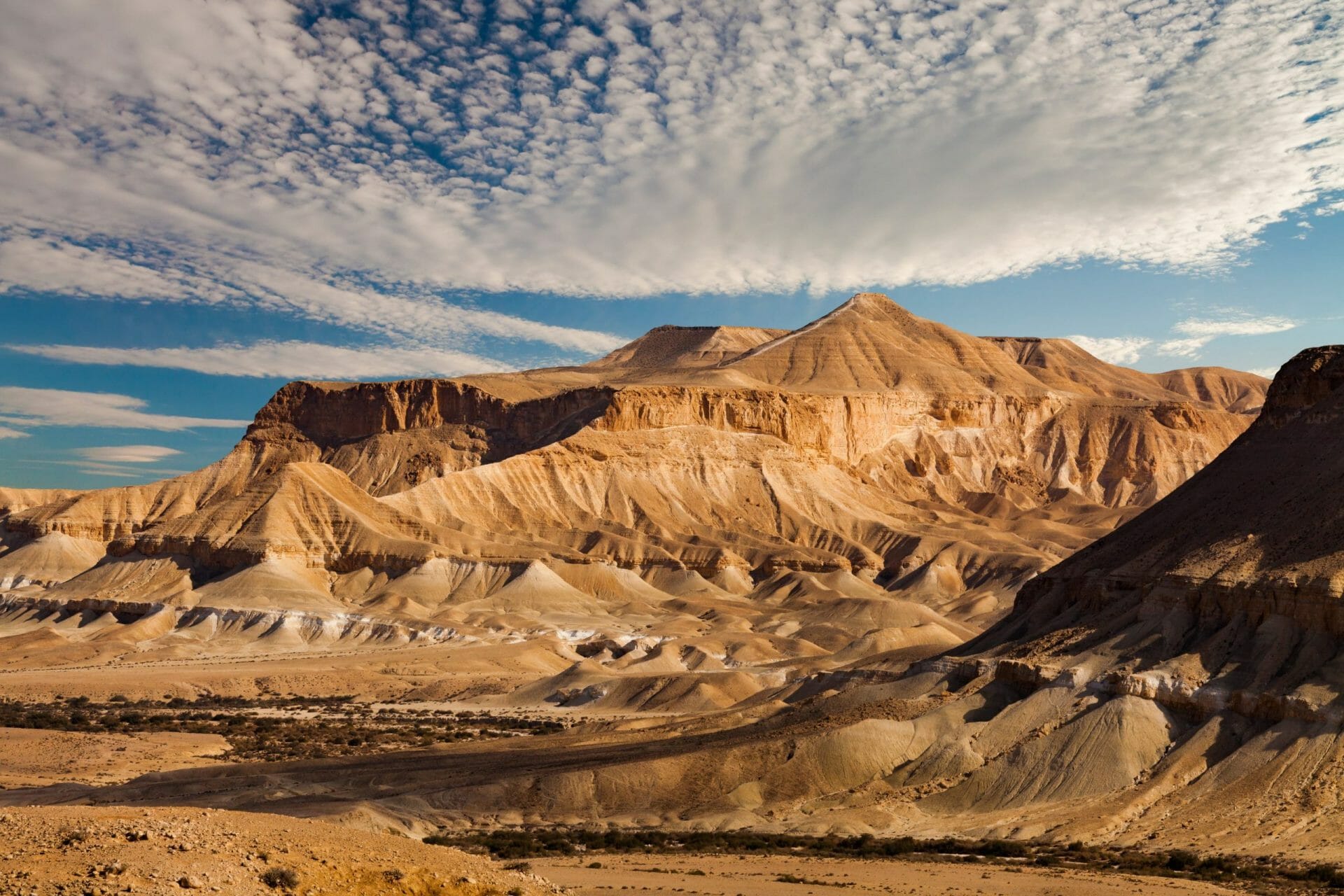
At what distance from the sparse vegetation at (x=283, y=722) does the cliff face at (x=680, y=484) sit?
115 feet

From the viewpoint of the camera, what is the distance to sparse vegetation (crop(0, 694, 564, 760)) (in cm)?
5597

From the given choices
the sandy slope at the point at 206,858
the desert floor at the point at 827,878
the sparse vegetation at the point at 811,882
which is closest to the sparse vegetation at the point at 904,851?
the sparse vegetation at the point at 811,882

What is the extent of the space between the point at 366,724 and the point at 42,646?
142 feet

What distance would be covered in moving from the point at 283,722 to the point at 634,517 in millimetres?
78729

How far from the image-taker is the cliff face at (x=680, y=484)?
11981 cm

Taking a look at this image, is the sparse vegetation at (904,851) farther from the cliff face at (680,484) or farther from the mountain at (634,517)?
the cliff face at (680,484)

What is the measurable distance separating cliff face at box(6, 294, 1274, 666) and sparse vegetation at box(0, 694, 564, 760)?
115 ft

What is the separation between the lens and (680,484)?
14962 centimetres

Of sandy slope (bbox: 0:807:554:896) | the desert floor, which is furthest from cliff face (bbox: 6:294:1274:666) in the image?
sandy slope (bbox: 0:807:554:896)

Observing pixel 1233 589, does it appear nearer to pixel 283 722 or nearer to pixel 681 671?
pixel 283 722

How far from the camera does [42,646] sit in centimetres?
9406

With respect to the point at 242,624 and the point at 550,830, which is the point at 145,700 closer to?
the point at 242,624

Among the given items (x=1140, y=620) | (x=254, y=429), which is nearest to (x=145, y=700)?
(x=1140, y=620)

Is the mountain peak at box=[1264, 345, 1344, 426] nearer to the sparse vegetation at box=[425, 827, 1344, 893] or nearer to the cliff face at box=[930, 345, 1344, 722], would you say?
the cliff face at box=[930, 345, 1344, 722]
